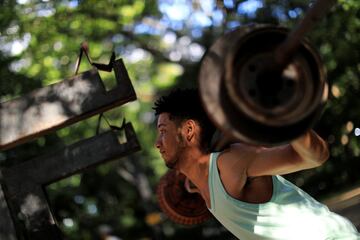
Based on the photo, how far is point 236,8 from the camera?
6.70 meters

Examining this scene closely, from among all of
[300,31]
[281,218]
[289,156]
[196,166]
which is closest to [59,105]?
[196,166]

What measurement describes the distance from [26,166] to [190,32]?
7.03 metres

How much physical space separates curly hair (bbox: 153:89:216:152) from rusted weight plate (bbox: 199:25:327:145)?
1088 mm

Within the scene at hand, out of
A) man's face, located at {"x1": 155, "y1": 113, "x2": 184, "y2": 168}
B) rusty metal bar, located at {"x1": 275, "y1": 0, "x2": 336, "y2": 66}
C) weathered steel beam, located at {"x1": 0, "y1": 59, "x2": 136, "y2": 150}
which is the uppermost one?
weathered steel beam, located at {"x1": 0, "y1": 59, "x2": 136, "y2": 150}

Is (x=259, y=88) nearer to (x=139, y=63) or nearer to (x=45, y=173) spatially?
(x=45, y=173)

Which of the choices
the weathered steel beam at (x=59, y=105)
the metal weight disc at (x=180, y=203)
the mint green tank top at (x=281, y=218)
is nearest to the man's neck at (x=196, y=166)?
the mint green tank top at (x=281, y=218)

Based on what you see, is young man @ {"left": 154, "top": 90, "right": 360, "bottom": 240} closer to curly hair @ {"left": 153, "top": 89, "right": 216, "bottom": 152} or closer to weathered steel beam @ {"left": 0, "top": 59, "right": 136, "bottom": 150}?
curly hair @ {"left": 153, "top": 89, "right": 216, "bottom": 152}

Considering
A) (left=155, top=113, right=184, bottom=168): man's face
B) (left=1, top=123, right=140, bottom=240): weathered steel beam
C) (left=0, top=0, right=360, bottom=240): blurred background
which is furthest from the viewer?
(left=0, top=0, right=360, bottom=240): blurred background

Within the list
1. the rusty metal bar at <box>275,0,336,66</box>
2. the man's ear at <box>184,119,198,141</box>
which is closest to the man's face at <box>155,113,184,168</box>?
Result: the man's ear at <box>184,119,198,141</box>

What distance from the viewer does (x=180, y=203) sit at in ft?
15.1

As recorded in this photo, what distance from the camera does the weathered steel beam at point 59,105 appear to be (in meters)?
3.85

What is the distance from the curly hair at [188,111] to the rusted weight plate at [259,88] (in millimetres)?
1088

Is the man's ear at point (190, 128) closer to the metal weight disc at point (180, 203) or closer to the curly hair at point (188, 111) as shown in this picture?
the curly hair at point (188, 111)

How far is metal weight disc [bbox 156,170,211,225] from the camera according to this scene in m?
4.54
